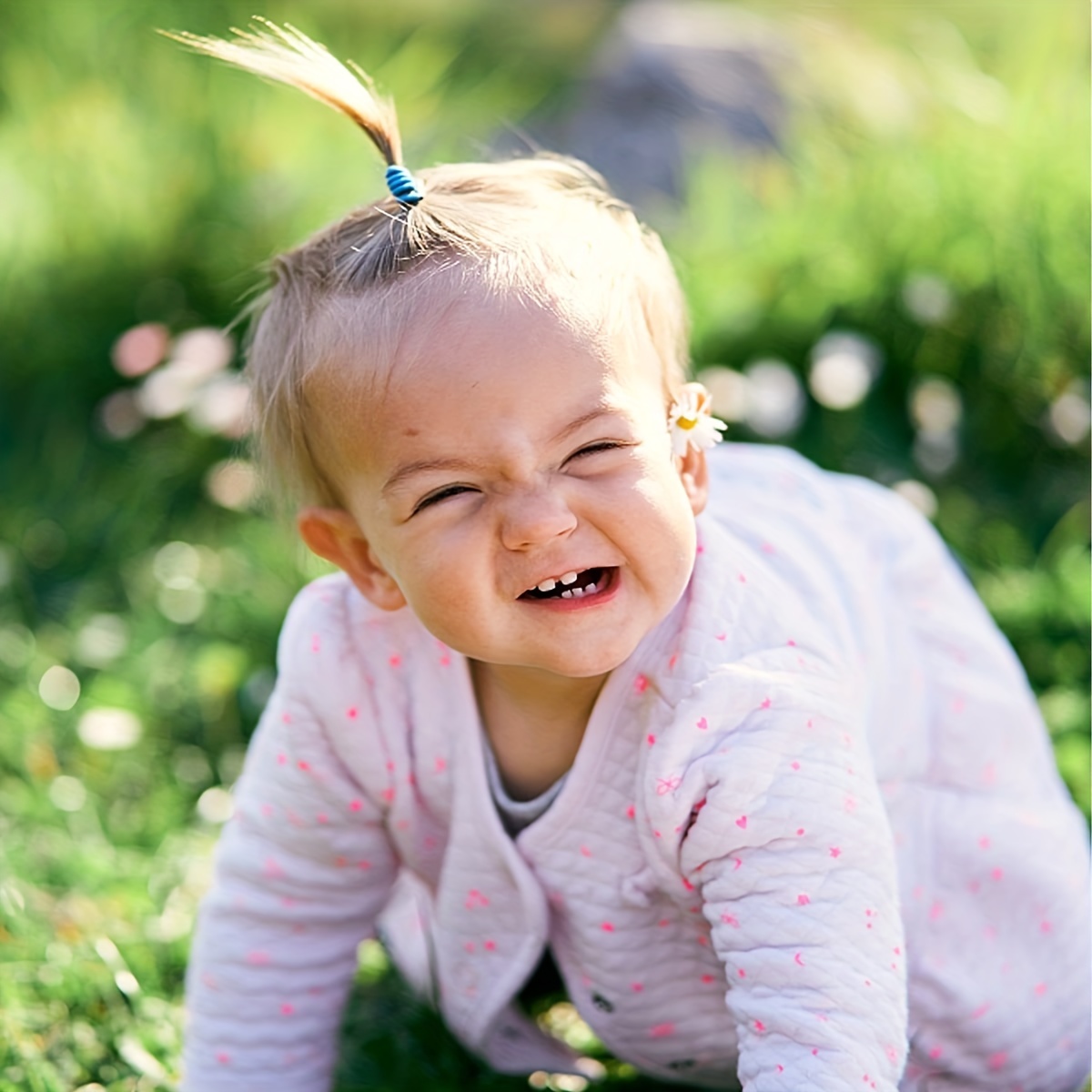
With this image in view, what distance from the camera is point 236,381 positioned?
3.08 metres

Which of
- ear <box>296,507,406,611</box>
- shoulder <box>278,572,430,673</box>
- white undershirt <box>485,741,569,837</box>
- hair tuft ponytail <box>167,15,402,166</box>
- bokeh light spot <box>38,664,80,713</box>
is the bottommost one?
bokeh light spot <box>38,664,80,713</box>

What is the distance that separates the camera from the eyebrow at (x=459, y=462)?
4.50 ft

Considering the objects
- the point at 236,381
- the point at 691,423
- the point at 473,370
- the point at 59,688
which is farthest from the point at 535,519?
the point at 236,381

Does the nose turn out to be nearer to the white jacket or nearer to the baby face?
the baby face

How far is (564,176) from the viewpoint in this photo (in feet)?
5.34

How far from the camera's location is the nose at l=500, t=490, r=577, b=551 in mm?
1353

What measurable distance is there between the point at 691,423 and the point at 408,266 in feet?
1.08

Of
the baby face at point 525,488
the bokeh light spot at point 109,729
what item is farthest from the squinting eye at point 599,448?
the bokeh light spot at point 109,729

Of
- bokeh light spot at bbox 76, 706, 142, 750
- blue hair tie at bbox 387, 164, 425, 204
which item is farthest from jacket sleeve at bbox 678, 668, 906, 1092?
bokeh light spot at bbox 76, 706, 142, 750

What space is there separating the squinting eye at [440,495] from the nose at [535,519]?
55 mm

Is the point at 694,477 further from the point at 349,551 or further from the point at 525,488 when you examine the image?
the point at 349,551

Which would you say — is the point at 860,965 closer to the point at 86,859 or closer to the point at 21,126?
the point at 86,859

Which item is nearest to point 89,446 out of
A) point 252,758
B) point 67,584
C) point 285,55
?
point 67,584

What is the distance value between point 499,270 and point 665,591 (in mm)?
340
